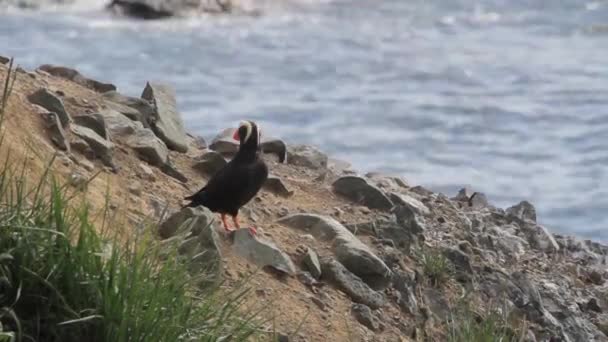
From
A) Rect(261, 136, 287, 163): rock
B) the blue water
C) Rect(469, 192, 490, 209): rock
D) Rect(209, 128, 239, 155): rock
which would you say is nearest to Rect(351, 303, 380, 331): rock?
Rect(209, 128, 239, 155): rock

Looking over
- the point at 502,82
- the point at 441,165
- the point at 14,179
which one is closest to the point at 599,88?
the point at 502,82

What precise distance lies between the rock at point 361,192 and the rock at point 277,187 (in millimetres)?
331

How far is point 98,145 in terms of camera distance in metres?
5.42

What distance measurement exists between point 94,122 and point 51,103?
0.25 metres

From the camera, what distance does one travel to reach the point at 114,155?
5508mm

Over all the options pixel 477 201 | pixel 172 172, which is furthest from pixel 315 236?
pixel 477 201

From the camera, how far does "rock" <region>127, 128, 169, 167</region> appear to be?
569 cm

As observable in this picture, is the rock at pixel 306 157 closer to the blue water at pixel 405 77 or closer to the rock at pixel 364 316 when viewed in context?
the rock at pixel 364 316

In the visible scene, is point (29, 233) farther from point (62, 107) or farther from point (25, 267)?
point (62, 107)

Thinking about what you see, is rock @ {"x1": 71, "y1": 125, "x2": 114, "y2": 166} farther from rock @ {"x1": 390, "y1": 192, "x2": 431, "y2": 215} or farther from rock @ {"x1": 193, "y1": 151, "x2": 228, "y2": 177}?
rock @ {"x1": 390, "y1": 192, "x2": 431, "y2": 215}

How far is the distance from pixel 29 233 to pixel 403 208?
8.95 ft

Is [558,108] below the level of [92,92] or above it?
below

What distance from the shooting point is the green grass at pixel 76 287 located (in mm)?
3770

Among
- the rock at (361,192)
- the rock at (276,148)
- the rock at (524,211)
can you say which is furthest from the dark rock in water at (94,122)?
the rock at (524,211)
